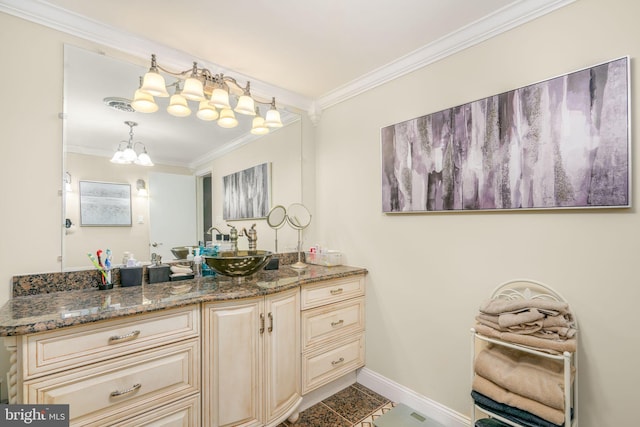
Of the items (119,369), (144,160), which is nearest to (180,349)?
(119,369)

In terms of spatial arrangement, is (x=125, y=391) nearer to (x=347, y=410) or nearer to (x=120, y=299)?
(x=120, y=299)

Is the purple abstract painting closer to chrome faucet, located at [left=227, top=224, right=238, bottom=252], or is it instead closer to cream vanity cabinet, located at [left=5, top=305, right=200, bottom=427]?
chrome faucet, located at [left=227, top=224, right=238, bottom=252]

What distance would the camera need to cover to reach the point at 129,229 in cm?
181

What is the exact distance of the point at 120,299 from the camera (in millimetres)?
1394

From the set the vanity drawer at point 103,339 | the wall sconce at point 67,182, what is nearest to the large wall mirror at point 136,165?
the wall sconce at point 67,182

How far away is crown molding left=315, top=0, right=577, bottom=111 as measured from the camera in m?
1.48

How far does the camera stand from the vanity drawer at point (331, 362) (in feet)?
6.30

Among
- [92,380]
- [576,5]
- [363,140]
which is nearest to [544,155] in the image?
[576,5]

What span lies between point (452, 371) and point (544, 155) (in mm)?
1322

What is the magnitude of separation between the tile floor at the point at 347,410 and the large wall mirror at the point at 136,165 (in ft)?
4.54

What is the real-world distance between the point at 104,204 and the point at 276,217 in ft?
3.78

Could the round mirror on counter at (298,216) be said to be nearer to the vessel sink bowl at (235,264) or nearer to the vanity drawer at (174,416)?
the vessel sink bowl at (235,264)

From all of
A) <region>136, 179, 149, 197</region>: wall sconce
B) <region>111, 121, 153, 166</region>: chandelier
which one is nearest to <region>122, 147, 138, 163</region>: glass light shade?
<region>111, 121, 153, 166</region>: chandelier

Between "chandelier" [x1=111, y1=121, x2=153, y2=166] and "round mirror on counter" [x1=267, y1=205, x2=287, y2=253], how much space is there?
95 cm
